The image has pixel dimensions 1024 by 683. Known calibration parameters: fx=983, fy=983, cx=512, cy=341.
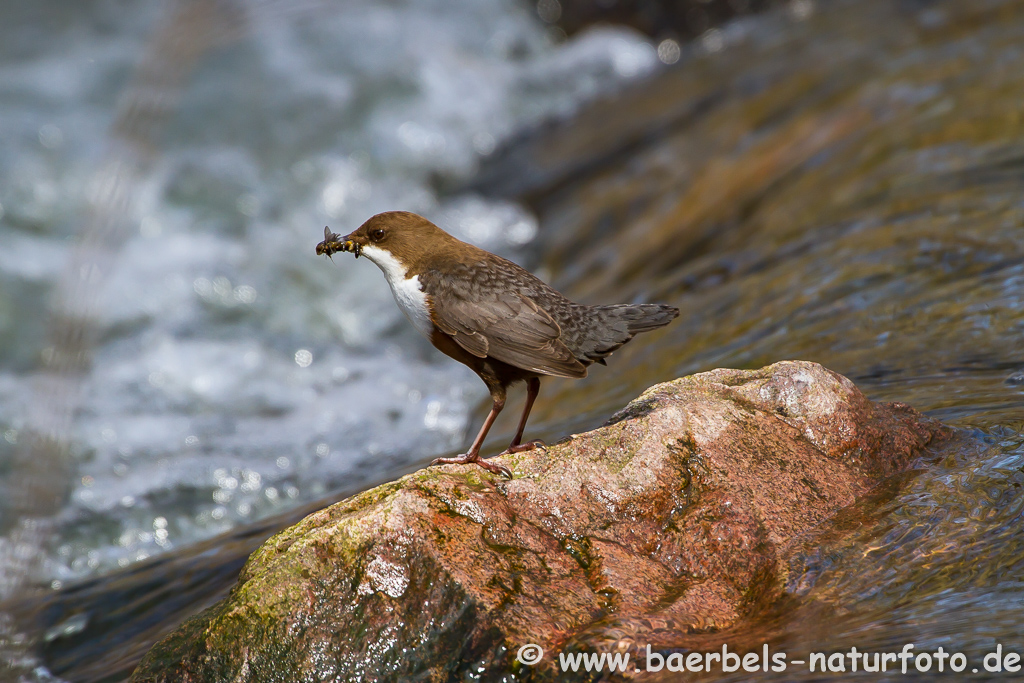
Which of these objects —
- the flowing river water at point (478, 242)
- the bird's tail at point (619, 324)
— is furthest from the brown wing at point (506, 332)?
the flowing river water at point (478, 242)

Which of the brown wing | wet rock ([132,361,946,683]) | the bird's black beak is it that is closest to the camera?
wet rock ([132,361,946,683])

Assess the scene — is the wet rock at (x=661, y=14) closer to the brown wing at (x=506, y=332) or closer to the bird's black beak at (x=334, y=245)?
the bird's black beak at (x=334, y=245)

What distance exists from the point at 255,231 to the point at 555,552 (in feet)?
27.0

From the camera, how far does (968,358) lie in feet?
13.6

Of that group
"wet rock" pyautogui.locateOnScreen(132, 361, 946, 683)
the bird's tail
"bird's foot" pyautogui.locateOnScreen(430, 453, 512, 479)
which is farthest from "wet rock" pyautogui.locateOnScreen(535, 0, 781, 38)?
"bird's foot" pyautogui.locateOnScreen(430, 453, 512, 479)

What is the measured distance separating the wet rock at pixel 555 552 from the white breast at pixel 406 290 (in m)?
0.61

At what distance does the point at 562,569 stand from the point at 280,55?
39.1 ft

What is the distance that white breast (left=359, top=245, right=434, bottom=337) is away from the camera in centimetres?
336

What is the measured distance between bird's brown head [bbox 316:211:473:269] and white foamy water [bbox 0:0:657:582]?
97 centimetres

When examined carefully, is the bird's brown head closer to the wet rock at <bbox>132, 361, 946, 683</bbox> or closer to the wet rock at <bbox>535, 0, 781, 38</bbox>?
the wet rock at <bbox>132, 361, 946, 683</bbox>

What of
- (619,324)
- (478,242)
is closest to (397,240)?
(619,324)

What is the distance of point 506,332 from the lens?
128 inches

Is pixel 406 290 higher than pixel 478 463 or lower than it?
higher

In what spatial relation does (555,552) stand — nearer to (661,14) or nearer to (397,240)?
(397,240)
